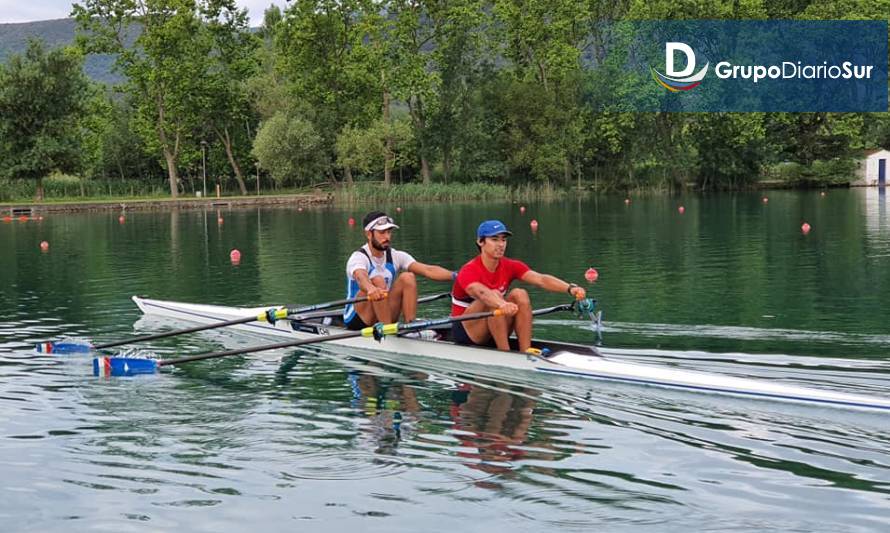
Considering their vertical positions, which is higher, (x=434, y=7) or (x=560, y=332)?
(x=434, y=7)

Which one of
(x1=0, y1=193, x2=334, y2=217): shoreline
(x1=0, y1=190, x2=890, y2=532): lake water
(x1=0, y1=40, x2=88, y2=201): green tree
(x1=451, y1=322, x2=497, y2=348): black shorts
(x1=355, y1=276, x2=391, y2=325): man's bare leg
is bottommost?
(x1=0, y1=190, x2=890, y2=532): lake water

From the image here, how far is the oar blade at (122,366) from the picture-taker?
1341 centimetres

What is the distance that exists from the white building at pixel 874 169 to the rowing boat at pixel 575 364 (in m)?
75.0

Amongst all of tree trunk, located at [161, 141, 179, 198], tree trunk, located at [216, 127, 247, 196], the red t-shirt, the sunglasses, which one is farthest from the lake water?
tree trunk, located at [216, 127, 247, 196]

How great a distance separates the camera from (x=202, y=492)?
8.47 m

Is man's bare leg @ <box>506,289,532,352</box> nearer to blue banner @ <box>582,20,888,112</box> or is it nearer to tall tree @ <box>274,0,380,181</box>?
blue banner @ <box>582,20,888,112</box>

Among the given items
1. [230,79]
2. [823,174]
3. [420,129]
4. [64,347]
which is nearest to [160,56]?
[230,79]

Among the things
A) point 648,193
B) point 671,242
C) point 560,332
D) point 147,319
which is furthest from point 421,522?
point 648,193

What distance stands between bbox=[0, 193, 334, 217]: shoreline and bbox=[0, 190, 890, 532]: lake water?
4735 centimetres

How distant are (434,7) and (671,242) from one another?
49.0m

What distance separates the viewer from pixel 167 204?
7100 centimetres

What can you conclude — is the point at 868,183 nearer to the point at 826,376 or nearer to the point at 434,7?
the point at 434,7

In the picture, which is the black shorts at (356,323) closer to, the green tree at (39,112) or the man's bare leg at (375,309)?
the man's bare leg at (375,309)

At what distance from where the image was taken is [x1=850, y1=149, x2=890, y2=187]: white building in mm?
80438
